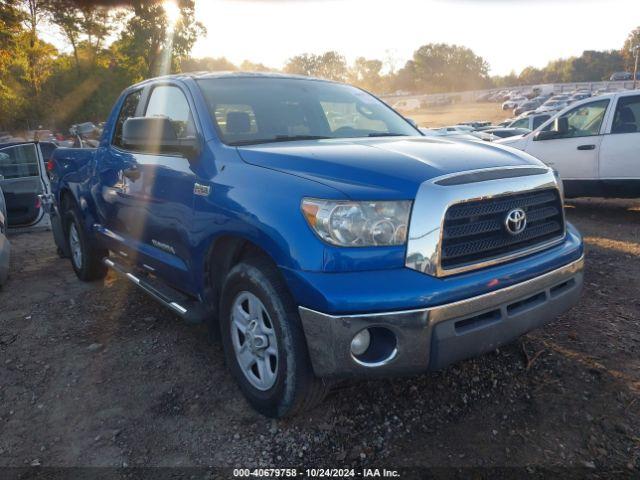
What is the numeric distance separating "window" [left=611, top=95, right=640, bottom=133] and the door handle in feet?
20.7

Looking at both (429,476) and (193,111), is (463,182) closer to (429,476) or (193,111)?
(429,476)

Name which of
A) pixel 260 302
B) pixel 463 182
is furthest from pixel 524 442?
pixel 260 302

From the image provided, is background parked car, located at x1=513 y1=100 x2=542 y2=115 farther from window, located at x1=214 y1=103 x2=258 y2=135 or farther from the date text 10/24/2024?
the date text 10/24/2024

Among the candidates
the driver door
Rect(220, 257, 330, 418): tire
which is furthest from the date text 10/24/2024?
the driver door

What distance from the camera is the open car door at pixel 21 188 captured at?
26.0 feet

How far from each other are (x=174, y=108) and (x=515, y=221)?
245cm

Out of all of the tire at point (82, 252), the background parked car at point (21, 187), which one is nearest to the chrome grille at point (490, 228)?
the tire at point (82, 252)

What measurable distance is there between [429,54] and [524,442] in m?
130

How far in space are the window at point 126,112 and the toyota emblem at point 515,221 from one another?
128 inches

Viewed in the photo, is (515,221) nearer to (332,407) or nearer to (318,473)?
(332,407)

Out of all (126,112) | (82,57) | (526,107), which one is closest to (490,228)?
(126,112)

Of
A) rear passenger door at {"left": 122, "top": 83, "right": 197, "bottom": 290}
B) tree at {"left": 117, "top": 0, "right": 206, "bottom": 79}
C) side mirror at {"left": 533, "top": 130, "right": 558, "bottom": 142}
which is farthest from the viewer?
tree at {"left": 117, "top": 0, "right": 206, "bottom": 79}

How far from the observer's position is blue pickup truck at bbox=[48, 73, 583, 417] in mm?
2246

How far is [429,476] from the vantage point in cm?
229
